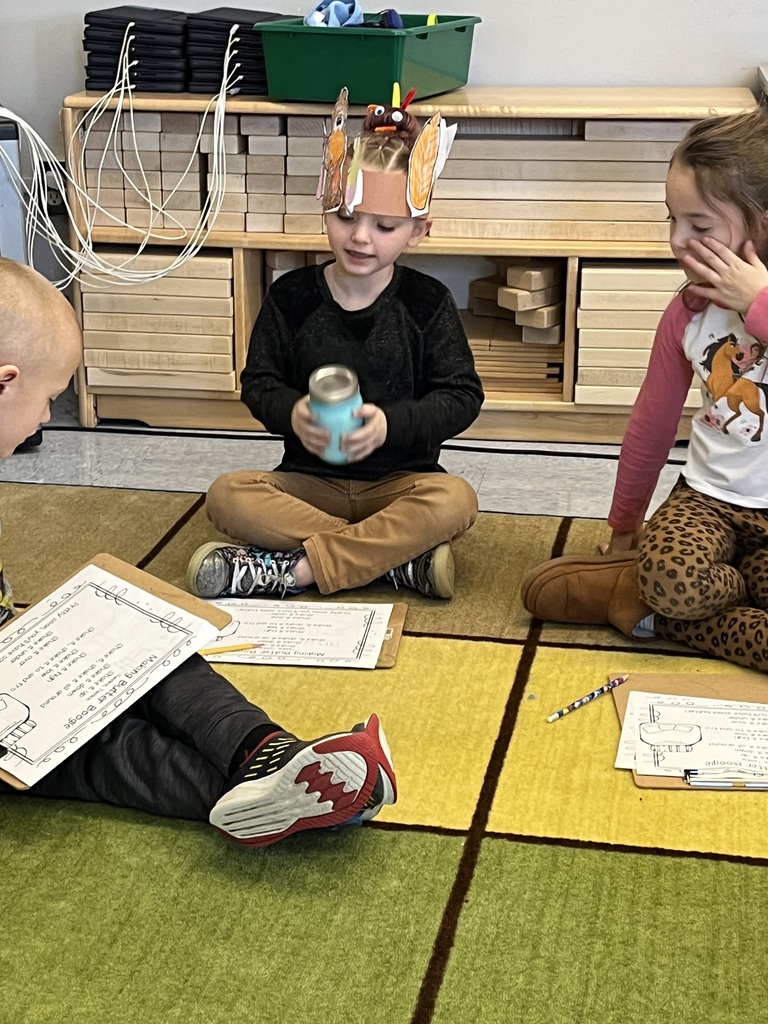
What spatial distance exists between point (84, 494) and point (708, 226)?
1.08 m

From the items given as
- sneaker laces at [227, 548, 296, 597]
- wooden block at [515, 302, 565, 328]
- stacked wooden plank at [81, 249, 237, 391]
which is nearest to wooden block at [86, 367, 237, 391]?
stacked wooden plank at [81, 249, 237, 391]

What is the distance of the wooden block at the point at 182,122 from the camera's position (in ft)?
7.47

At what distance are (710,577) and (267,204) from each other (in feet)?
3.96

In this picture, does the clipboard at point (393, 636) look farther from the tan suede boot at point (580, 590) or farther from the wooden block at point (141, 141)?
the wooden block at point (141, 141)

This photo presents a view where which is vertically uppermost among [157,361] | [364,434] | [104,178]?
[104,178]

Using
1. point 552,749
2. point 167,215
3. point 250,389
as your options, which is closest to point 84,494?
point 250,389

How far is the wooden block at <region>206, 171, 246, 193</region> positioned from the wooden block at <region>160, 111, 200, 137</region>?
9 cm

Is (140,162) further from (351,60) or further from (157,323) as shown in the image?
(351,60)

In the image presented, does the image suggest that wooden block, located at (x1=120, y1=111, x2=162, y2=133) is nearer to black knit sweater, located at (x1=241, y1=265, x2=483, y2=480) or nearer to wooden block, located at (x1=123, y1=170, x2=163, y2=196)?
wooden block, located at (x1=123, y1=170, x2=163, y2=196)

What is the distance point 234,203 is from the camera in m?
2.32

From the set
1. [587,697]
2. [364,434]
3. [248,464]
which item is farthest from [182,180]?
[587,697]

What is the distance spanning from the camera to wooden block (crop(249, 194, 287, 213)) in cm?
230

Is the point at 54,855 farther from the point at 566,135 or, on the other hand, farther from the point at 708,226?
the point at 566,135

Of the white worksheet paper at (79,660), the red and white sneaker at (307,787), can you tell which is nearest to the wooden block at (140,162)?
the white worksheet paper at (79,660)
